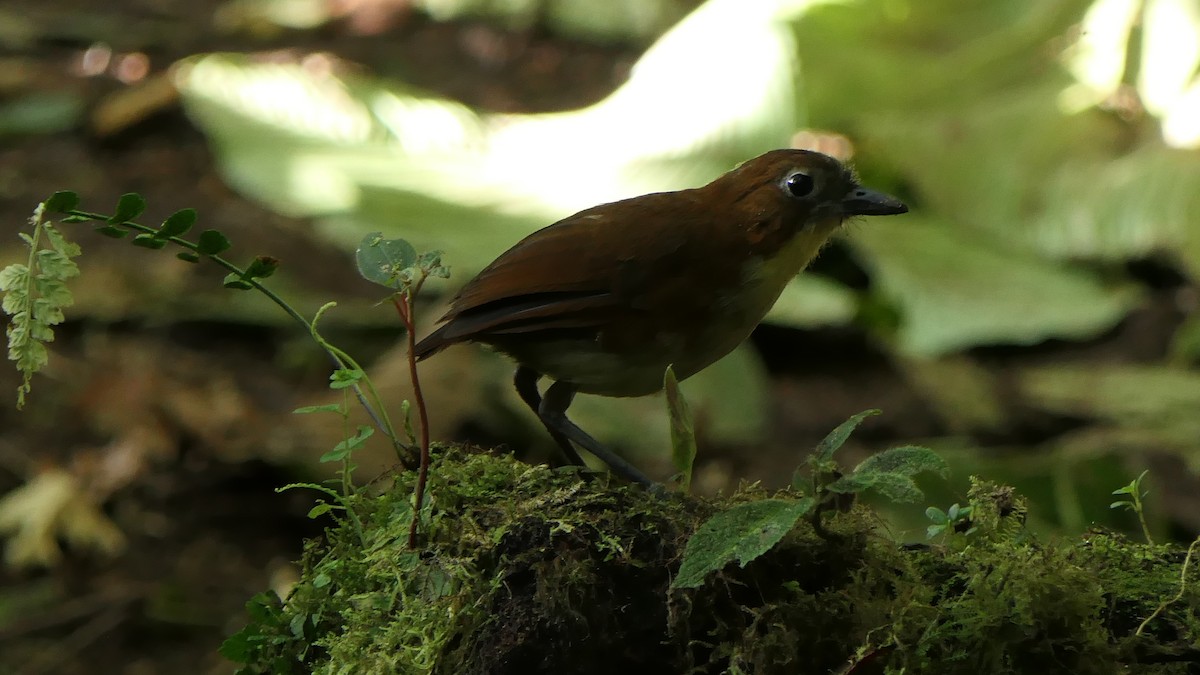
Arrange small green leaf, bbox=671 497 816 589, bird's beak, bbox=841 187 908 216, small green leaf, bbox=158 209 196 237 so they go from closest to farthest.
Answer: small green leaf, bbox=671 497 816 589 → small green leaf, bbox=158 209 196 237 → bird's beak, bbox=841 187 908 216

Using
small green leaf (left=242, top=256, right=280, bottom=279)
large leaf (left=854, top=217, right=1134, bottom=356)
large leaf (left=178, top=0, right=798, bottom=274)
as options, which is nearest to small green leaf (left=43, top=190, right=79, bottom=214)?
small green leaf (left=242, top=256, right=280, bottom=279)

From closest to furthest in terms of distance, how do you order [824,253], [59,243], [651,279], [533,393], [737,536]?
1. [737,536]
2. [59,243]
3. [651,279]
4. [533,393]
5. [824,253]

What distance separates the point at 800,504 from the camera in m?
1.40

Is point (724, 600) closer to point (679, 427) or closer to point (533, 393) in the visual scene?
point (679, 427)

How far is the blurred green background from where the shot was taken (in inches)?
193

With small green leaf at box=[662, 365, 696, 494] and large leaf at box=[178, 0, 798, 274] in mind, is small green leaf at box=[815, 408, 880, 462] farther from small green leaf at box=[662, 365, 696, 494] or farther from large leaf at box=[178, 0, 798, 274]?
large leaf at box=[178, 0, 798, 274]

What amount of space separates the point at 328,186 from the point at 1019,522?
15.5ft

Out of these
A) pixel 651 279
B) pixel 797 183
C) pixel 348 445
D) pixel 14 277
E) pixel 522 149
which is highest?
pixel 797 183

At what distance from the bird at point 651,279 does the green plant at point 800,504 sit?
0.51m

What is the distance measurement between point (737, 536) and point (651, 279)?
2.17 feet

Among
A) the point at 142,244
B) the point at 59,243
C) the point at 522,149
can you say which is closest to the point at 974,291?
the point at 522,149

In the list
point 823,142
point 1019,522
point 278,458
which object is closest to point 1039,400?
point 823,142

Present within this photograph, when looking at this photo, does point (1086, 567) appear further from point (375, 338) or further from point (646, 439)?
point (375, 338)

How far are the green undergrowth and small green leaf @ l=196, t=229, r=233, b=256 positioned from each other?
1.37 ft
